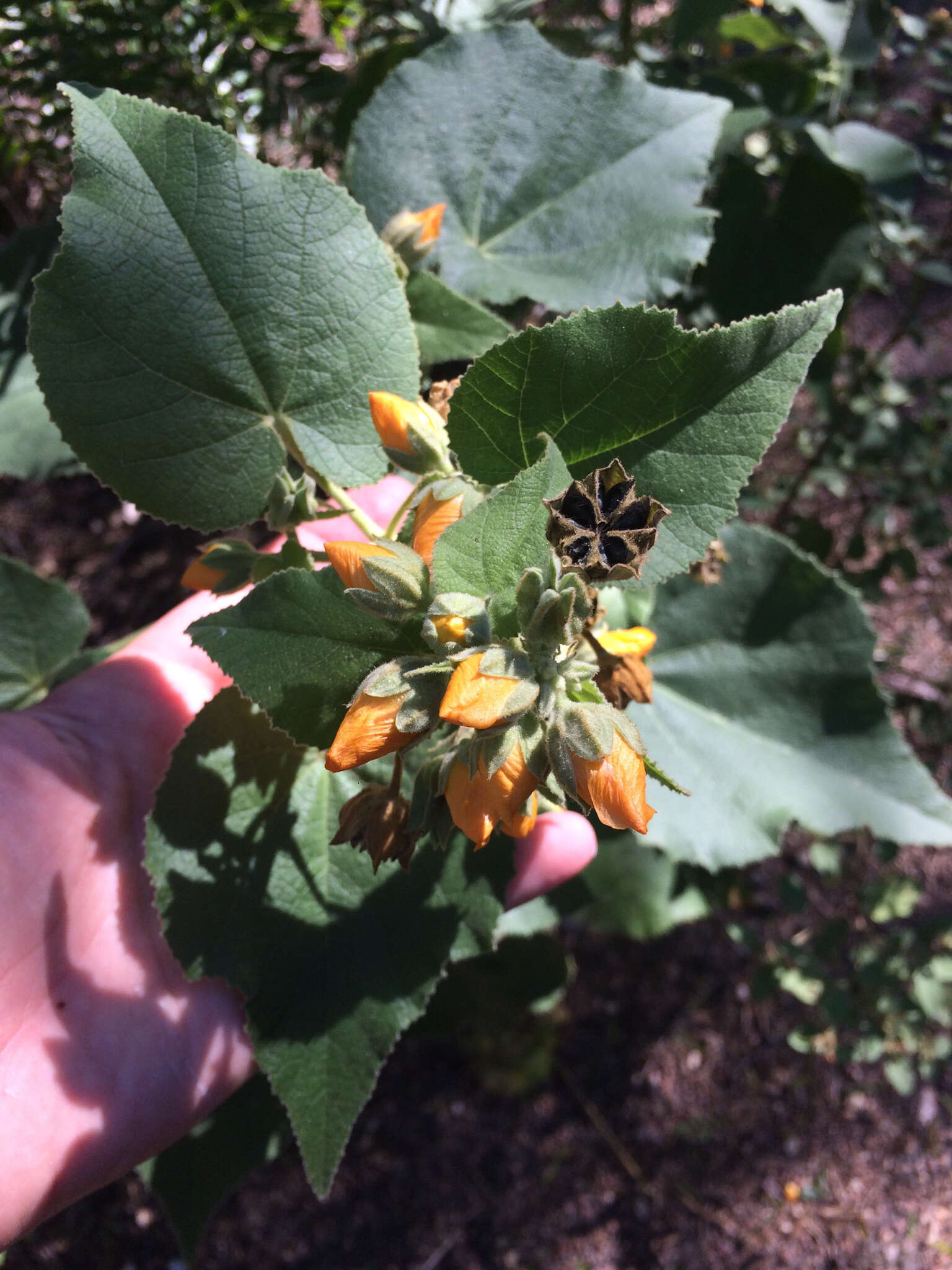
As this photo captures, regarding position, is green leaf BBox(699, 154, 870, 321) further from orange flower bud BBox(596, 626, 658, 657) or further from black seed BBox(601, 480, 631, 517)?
black seed BBox(601, 480, 631, 517)

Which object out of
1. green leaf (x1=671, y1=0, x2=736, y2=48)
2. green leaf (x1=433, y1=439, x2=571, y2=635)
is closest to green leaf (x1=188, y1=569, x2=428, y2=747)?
green leaf (x1=433, y1=439, x2=571, y2=635)

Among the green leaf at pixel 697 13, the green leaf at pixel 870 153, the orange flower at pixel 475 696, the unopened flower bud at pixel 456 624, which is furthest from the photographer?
the green leaf at pixel 697 13

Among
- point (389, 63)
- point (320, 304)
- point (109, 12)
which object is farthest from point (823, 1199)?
point (109, 12)

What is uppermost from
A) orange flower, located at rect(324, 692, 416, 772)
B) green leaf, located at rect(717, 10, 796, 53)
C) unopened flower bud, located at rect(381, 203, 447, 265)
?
green leaf, located at rect(717, 10, 796, 53)

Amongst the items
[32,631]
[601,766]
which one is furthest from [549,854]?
[32,631]

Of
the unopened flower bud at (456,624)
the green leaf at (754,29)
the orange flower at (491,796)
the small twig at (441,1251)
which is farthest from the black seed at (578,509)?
the small twig at (441,1251)

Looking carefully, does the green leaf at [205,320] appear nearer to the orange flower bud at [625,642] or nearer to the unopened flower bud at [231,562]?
the unopened flower bud at [231,562]
